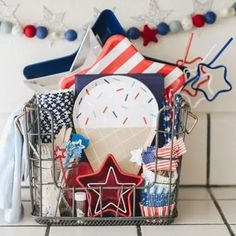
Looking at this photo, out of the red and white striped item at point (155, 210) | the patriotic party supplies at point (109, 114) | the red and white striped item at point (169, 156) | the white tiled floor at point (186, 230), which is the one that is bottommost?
the white tiled floor at point (186, 230)

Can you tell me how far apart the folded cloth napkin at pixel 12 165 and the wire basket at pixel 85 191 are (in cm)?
1

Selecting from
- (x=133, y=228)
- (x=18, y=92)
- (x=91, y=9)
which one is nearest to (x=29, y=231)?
(x=133, y=228)

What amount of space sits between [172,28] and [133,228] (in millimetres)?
324

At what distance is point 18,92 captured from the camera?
975mm

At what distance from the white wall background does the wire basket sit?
0.14m

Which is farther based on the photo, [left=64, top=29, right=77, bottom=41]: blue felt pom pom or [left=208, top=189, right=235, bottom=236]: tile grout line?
[left=64, top=29, right=77, bottom=41]: blue felt pom pom

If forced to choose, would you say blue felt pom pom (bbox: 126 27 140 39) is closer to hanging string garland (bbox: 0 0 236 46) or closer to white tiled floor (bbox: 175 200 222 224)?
hanging string garland (bbox: 0 0 236 46)

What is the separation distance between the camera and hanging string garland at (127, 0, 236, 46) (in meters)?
0.95

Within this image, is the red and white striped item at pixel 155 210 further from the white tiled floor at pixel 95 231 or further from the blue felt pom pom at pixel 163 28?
the blue felt pom pom at pixel 163 28

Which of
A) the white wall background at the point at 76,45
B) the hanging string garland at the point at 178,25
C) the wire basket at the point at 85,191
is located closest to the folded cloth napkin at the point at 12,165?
the wire basket at the point at 85,191

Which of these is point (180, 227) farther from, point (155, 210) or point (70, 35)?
point (70, 35)

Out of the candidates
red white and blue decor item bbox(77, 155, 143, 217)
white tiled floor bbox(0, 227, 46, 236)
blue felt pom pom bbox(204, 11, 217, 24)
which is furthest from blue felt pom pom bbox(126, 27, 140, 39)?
white tiled floor bbox(0, 227, 46, 236)

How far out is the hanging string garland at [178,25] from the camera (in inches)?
37.3

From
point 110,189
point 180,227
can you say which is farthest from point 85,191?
point 180,227
